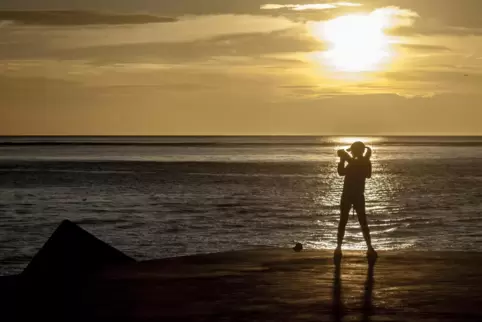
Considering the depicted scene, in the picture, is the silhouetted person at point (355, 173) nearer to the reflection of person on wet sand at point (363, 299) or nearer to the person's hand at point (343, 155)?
the person's hand at point (343, 155)

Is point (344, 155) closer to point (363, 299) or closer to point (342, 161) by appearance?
point (342, 161)

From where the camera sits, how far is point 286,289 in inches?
497

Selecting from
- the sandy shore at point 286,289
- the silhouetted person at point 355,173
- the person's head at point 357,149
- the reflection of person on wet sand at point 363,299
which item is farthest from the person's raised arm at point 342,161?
the reflection of person on wet sand at point 363,299

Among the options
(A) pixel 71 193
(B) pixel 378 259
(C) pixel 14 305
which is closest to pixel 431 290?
(B) pixel 378 259

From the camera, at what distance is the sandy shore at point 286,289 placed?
1081cm

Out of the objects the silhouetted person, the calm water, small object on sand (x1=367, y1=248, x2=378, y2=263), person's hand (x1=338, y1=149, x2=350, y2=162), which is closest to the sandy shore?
small object on sand (x1=367, y1=248, x2=378, y2=263)

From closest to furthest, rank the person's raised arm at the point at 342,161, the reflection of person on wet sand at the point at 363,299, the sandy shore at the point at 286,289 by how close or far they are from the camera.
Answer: the reflection of person on wet sand at the point at 363,299, the sandy shore at the point at 286,289, the person's raised arm at the point at 342,161

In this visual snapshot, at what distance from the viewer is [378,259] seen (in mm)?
15945

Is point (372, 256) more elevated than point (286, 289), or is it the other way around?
point (286, 289)

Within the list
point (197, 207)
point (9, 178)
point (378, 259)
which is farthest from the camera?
point (9, 178)

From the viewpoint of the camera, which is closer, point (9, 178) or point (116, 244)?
point (116, 244)

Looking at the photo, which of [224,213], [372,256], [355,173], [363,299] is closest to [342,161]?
[355,173]

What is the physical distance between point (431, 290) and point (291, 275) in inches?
94.5

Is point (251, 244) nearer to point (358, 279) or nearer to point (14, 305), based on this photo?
point (358, 279)
